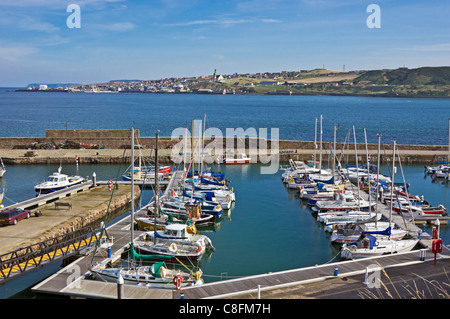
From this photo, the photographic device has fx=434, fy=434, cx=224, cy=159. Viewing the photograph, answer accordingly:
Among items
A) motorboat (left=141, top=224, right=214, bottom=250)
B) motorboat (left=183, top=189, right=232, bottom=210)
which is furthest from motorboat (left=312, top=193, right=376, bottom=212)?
motorboat (left=141, top=224, right=214, bottom=250)

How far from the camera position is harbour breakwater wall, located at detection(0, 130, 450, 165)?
151 ft

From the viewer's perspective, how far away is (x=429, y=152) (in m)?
49.7

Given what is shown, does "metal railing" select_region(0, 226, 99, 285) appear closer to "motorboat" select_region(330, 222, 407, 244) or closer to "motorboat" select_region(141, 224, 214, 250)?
"motorboat" select_region(141, 224, 214, 250)

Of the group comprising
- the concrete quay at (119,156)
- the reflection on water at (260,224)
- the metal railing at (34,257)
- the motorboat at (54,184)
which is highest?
the concrete quay at (119,156)

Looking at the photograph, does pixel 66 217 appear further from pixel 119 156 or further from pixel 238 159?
pixel 238 159

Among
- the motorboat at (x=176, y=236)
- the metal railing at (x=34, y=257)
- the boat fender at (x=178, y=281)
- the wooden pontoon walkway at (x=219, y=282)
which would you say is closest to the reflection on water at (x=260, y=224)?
the motorboat at (x=176, y=236)

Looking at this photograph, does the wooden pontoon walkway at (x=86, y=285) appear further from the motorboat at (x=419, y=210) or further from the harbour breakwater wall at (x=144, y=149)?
the harbour breakwater wall at (x=144, y=149)

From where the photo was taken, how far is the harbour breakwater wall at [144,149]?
151 feet

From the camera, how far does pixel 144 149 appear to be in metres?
50.0

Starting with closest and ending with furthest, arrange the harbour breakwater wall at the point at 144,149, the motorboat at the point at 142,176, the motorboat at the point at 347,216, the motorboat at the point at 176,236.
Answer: the motorboat at the point at 176,236, the motorboat at the point at 347,216, the motorboat at the point at 142,176, the harbour breakwater wall at the point at 144,149

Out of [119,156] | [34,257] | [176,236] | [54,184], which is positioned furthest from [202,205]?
[119,156]

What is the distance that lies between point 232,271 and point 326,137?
57267 mm
